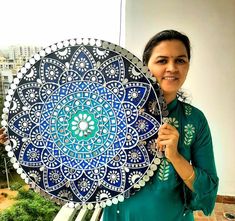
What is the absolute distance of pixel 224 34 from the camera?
6.59 ft

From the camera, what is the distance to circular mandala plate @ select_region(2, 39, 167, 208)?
67 cm

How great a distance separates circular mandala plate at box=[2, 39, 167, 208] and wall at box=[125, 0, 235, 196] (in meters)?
1.29

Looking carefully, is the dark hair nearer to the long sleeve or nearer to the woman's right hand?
the long sleeve

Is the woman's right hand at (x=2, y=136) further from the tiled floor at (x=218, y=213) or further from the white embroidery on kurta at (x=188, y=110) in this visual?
the tiled floor at (x=218, y=213)

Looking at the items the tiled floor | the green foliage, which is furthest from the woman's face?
the tiled floor

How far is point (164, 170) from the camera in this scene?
677 mm

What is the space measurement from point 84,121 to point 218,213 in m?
1.84

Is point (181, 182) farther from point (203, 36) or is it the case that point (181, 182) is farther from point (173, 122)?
point (203, 36)

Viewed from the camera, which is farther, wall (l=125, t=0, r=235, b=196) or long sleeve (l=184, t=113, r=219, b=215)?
wall (l=125, t=0, r=235, b=196)

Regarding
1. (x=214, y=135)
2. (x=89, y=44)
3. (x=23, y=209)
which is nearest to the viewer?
(x=89, y=44)

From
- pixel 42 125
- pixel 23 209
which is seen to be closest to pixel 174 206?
pixel 42 125

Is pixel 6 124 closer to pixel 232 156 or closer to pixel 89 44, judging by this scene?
pixel 89 44

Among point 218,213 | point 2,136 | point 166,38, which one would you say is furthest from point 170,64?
point 218,213

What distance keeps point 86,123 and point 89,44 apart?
A: 0.62 feet
